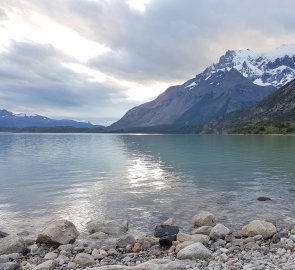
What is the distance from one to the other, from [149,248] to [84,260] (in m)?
4.92

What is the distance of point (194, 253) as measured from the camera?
21703mm

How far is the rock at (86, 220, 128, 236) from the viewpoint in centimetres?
2942

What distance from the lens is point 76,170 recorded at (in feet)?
243

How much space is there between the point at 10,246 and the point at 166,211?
16412mm

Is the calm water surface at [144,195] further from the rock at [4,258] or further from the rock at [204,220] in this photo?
the rock at [4,258]

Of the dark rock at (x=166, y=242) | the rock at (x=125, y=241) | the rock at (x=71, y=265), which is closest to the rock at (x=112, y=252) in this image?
the rock at (x=125, y=241)

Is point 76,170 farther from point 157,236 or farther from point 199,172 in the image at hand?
point 157,236

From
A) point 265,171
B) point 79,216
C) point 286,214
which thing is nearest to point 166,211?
point 79,216

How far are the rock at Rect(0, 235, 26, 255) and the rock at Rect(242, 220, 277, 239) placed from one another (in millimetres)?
14661

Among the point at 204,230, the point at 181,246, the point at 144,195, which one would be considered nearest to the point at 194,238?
the point at 181,246

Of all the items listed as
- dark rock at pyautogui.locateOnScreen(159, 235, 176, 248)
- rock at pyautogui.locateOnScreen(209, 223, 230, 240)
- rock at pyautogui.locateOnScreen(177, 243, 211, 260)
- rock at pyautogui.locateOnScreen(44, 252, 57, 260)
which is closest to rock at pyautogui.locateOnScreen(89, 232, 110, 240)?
dark rock at pyautogui.locateOnScreen(159, 235, 176, 248)

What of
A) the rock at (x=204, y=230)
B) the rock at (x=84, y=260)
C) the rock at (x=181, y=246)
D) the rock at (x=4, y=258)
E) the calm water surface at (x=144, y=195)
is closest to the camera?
the rock at (x=84, y=260)

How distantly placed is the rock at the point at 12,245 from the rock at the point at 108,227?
21.5 feet

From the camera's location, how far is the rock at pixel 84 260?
21.3 m
